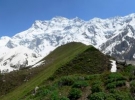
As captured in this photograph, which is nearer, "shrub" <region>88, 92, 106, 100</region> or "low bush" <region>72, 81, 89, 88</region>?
"shrub" <region>88, 92, 106, 100</region>

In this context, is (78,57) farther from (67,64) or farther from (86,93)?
(86,93)

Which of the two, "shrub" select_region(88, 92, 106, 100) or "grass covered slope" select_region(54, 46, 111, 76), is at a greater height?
"grass covered slope" select_region(54, 46, 111, 76)

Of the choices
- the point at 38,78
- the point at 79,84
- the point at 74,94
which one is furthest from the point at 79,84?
the point at 38,78

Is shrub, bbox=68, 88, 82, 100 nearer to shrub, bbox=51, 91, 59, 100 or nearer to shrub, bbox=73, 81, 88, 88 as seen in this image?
shrub, bbox=51, 91, 59, 100

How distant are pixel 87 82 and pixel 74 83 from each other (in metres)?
1.53

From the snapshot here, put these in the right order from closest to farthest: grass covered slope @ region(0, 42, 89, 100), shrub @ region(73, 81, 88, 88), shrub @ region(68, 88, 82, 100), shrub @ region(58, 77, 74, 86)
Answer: shrub @ region(68, 88, 82, 100) → shrub @ region(73, 81, 88, 88) → shrub @ region(58, 77, 74, 86) → grass covered slope @ region(0, 42, 89, 100)

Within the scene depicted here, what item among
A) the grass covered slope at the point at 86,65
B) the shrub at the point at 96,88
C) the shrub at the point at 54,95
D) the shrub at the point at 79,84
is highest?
the grass covered slope at the point at 86,65

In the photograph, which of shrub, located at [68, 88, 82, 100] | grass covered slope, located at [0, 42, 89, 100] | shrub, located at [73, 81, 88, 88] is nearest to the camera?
shrub, located at [68, 88, 82, 100]

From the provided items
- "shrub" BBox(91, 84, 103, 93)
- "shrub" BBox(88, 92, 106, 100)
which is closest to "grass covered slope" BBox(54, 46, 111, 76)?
"shrub" BBox(91, 84, 103, 93)

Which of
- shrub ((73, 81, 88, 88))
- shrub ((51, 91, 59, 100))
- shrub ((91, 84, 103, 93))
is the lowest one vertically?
shrub ((51, 91, 59, 100))

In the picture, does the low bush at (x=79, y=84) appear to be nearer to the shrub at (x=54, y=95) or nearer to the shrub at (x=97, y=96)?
the shrub at (x=54, y=95)

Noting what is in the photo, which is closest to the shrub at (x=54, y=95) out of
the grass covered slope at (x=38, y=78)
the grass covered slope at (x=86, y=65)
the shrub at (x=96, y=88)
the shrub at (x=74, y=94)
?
the shrub at (x=74, y=94)

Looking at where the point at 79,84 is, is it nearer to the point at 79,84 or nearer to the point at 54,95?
the point at 79,84

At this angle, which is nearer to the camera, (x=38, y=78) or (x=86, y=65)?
(x=86, y=65)
